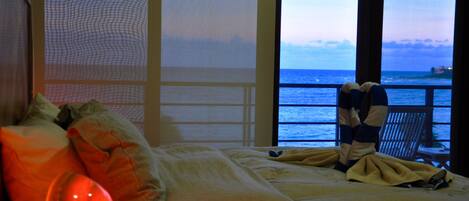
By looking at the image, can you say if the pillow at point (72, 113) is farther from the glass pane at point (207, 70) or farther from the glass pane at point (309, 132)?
the glass pane at point (309, 132)

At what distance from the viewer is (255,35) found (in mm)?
3734

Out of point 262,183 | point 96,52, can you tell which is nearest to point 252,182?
point 262,183

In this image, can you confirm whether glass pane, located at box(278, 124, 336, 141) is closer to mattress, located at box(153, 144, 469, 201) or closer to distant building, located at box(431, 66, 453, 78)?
distant building, located at box(431, 66, 453, 78)

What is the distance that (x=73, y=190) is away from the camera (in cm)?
77

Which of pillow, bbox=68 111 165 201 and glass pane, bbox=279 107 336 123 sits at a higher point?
pillow, bbox=68 111 165 201

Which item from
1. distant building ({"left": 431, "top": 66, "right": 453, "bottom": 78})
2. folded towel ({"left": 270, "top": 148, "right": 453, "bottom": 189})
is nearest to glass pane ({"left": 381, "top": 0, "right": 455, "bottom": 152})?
distant building ({"left": 431, "top": 66, "right": 453, "bottom": 78})

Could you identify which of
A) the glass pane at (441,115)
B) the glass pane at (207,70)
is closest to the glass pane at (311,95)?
the glass pane at (441,115)

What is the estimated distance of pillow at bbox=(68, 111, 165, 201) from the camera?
1382 millimetres

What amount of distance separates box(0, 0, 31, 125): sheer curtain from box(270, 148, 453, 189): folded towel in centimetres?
125

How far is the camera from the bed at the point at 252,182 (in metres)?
1.51

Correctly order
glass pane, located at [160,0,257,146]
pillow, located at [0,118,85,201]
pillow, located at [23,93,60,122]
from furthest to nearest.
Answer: glass pane, located at [160,0,257,146] < pillow, located at [23,93,60,122] < pillow, located at [0,118,85,201]

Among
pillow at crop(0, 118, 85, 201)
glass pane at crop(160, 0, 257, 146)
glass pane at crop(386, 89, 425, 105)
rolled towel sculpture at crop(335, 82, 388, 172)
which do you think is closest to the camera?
pillow at crop(0, 118, 85, 201)

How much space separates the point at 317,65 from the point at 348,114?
2.12 m

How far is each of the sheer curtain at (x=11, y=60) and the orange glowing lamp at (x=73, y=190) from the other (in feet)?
2.51
